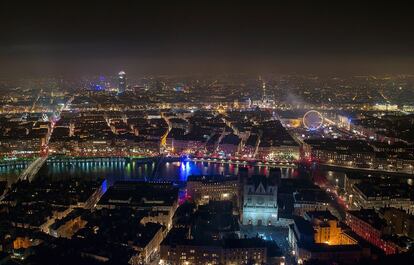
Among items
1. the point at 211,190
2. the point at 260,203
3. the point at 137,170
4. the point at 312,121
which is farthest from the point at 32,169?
the point at 312,121

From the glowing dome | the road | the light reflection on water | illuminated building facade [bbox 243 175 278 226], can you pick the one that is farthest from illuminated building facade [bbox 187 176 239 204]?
the glowing dome

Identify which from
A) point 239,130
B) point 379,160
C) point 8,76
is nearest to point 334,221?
point 379,160

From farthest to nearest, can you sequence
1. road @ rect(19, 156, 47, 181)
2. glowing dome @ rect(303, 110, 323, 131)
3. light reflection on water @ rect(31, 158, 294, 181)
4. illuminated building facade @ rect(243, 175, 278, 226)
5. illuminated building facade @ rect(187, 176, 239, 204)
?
glowing dome @ rect(303, 110, 323, 131), light reflection on water @ rect(31, 158, 294, 181), road @ rect(19, 156, 47, 181), illuminated building facade @ rect(187, 176, 239, 204), illuminated building facade @ rect(243, 175, 278, 226)

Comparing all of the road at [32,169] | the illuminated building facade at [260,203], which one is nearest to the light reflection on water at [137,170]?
the road at [32,169]

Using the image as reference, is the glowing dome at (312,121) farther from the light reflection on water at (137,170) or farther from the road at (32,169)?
the road at (32,169)

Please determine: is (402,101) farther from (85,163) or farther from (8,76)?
(8,76)

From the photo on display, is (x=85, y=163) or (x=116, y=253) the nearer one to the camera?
(x=116, y=253)

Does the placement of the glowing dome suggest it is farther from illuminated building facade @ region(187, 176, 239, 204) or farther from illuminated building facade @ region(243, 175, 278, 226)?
illuminated building facade @ region(243, 175, 278, 226)

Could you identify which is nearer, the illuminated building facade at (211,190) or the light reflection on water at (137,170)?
the illuminated building facade at (211,190)
